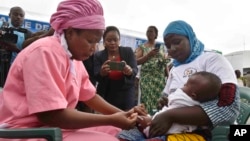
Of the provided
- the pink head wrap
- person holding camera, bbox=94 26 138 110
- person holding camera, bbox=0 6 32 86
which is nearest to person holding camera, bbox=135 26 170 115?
person holding camera, bbox=94 26 138 110

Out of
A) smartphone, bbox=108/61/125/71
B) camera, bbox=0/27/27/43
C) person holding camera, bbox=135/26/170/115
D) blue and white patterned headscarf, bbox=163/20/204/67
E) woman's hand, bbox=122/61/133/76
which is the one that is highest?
blue and white patterned headscarf, bbox=163/20/204/67

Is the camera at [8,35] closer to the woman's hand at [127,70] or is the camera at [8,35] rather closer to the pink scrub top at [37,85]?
the woman's hand at [127,70]

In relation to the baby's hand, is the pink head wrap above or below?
above

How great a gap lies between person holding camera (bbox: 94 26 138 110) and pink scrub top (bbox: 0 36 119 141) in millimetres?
1650

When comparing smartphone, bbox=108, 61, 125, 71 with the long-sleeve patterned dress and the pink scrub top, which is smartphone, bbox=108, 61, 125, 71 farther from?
the pink scrub top

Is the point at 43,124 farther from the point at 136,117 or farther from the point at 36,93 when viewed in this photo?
the point at 136,117

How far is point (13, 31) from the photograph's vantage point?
4184 mm

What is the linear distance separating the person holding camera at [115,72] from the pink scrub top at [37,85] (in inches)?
64.9

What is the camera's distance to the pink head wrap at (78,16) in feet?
5.38

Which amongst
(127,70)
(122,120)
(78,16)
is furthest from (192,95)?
(127,70)

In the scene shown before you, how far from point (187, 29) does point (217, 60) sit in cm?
32

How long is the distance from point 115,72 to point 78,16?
181cm

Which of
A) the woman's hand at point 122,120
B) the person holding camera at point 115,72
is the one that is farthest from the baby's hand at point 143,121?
the person holding camera at point 115,72

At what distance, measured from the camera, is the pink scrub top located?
150 centimetres
